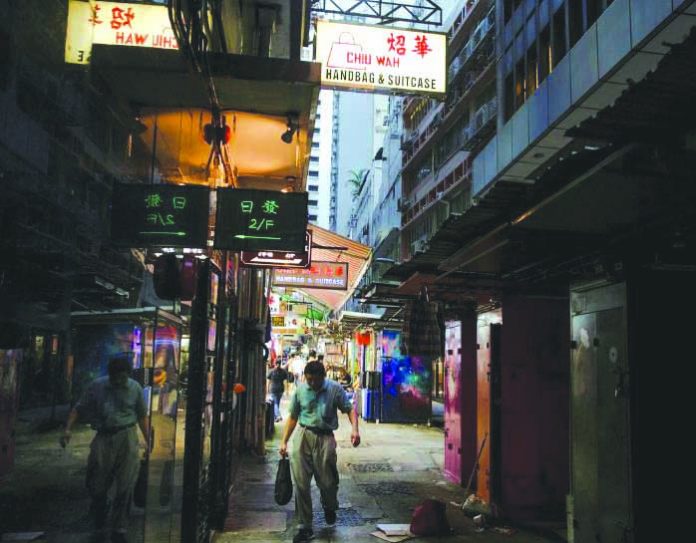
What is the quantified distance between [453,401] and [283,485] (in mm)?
4340

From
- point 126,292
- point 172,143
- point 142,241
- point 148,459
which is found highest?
point 172,143

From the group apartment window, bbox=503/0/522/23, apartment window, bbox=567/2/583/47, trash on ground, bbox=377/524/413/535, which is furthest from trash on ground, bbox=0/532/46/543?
apartment window, bbox=503/0/522/23

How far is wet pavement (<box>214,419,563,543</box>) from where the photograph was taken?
707 cm

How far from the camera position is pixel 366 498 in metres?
8.92

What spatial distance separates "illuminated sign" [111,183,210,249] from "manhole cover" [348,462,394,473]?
706cm

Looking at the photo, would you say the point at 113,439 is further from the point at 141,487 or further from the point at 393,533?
the point at 393,533

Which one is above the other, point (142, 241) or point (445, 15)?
point (445, 15)

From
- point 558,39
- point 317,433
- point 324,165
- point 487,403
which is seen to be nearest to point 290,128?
point 317,433

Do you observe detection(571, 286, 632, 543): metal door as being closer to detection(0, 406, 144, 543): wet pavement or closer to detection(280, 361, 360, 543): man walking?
detection(280, 361, 360, 543): man walking

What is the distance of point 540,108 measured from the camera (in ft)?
75.2

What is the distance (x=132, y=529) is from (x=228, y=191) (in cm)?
319

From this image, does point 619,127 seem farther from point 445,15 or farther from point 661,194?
point 445,15

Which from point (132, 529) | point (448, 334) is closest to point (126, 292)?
point (132, 529)

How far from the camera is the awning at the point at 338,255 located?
13461 mm
